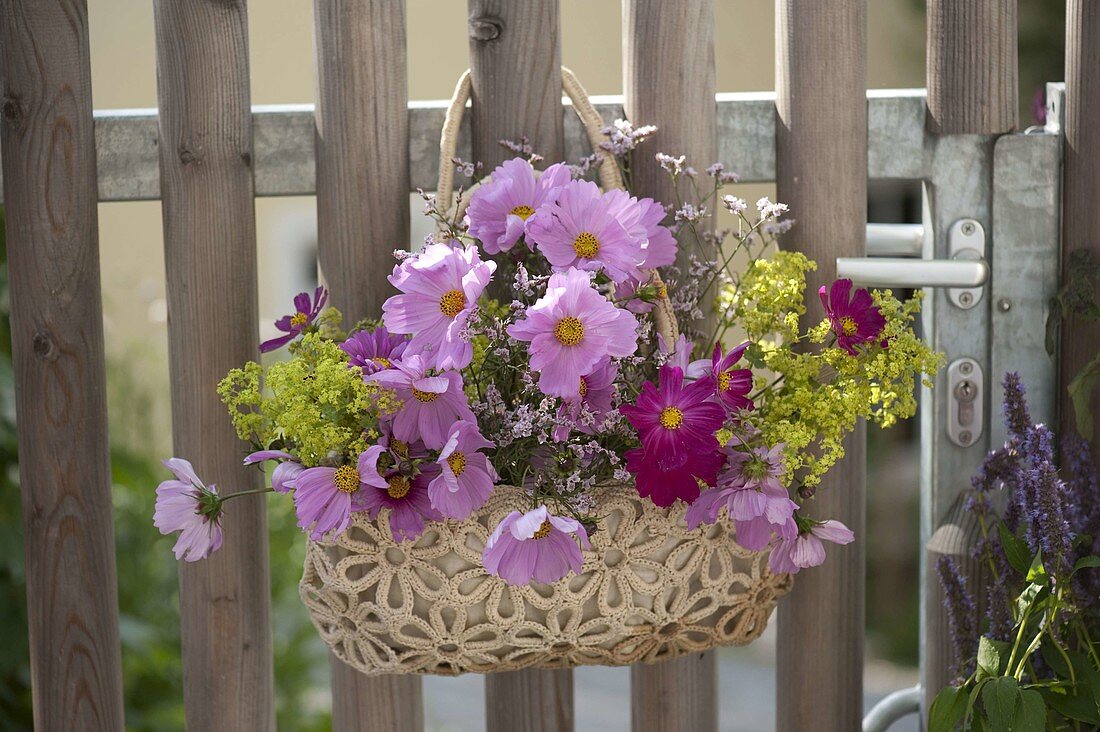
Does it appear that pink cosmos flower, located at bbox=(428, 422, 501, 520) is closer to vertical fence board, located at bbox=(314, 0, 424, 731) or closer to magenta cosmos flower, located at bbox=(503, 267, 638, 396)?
magenta cosmos flower, located at bbox=(503, 267, 638, 396)

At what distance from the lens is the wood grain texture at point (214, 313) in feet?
4.45

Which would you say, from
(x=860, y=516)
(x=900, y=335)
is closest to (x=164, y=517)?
(x=900, y=335)

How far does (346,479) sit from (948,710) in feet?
2.04

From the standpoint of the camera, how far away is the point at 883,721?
1.56m

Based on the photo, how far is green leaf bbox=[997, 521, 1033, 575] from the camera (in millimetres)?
1211

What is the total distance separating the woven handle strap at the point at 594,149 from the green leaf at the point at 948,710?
0.44 metres

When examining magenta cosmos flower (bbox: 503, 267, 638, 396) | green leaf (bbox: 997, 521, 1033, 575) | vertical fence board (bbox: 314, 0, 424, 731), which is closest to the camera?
magenta cosmos flower (bbox: 503, 267, 638, 396)

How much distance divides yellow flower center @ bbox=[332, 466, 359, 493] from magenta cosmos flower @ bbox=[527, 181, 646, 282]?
0.88ft

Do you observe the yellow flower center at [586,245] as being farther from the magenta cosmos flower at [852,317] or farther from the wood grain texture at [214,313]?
the wood grain texture at [214,313]

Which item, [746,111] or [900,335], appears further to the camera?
[746,111]

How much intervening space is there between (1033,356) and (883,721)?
52 cm

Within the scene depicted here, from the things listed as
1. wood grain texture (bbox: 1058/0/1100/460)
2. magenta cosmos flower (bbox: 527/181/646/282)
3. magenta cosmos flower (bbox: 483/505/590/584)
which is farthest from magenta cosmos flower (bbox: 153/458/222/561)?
wood grain texture (bbox: 1058/0/1100/460)

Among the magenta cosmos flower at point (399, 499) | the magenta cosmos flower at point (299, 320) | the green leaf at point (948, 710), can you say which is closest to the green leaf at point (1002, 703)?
the green leaf at point (948, 710)

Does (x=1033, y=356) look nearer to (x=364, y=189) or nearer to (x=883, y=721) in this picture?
(x=883, y=721)
